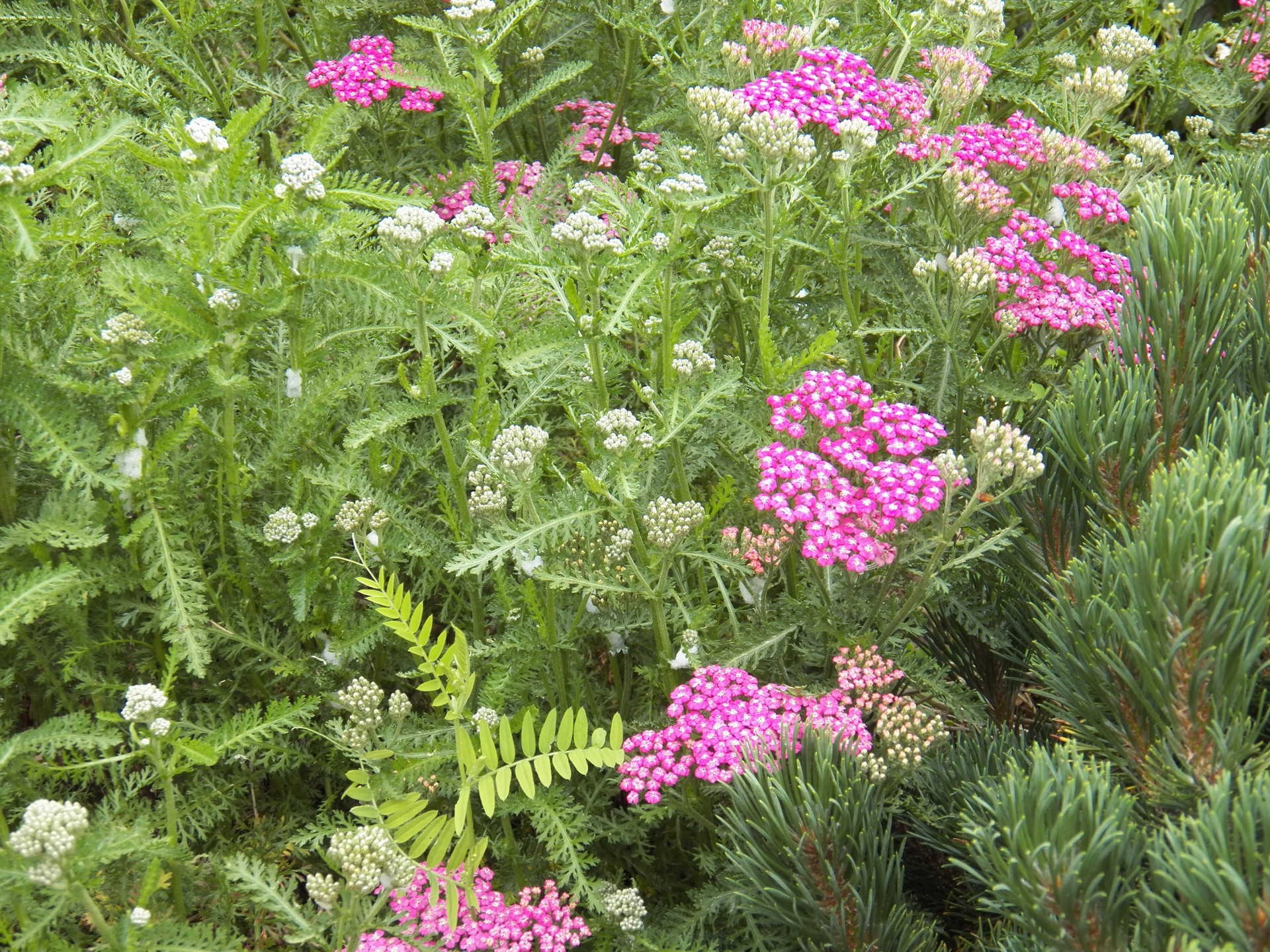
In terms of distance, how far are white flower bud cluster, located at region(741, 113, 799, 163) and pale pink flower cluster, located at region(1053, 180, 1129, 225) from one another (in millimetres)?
979

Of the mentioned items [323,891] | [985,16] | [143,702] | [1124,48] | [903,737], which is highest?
[985,16]

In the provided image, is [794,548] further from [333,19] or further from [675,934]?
[333,19]

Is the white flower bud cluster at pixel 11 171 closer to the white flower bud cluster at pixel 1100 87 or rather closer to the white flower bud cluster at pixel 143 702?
the white flower bud cluster at pixel 143 702

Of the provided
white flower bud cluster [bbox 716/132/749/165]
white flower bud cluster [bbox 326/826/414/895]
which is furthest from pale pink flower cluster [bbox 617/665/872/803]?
white flower bud cluster [bbox 716/132/749/165]

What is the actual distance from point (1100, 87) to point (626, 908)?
270 cm

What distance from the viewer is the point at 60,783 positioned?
2930 millimetres

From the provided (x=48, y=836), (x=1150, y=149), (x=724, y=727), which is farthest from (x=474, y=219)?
(x=1150, y=149)

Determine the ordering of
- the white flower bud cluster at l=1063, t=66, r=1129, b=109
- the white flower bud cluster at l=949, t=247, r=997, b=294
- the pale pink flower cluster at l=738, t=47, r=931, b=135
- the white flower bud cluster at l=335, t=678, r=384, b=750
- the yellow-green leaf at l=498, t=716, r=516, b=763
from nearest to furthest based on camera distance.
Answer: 1. the yellow-green leaf at l=498, t=716, r=516, b=763
2. the white flower bud cluster at l=335, t=678, r=384, b=750
3. the white flower bud cluster at l=949, t=247, r=997, b=294
4. the pale pink flower cluster at l=738, t=47, r=931, b=135
5. the white flower bud cluster at l=1063, t=66, r=1129, b=109

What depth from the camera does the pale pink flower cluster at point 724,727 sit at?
87.0 inches

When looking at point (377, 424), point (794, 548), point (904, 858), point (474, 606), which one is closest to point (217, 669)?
point (474, 606)

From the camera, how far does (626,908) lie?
245 centimetres

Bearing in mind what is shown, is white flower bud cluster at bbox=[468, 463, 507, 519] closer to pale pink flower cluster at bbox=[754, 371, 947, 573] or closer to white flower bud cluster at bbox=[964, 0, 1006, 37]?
pale pink flower cluster at bbox=[754, 371, 947, 573]

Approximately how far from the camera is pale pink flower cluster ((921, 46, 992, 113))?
3.16 m

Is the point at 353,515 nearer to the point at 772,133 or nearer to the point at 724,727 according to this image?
the point at 724,727
